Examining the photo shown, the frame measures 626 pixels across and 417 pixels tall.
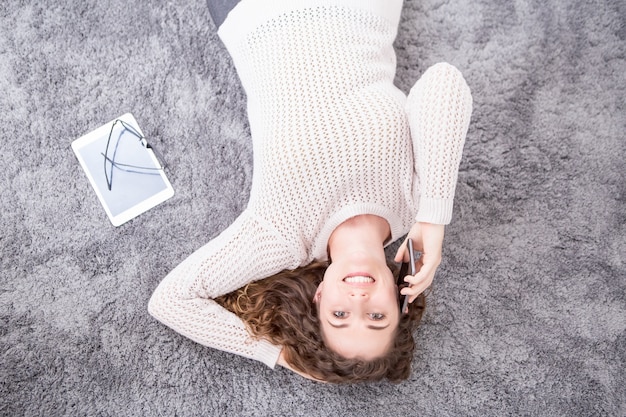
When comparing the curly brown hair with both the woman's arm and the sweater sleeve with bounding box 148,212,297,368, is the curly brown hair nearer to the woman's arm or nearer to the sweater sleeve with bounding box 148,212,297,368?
the sweater sleeve with bounding box 148,212,297,368

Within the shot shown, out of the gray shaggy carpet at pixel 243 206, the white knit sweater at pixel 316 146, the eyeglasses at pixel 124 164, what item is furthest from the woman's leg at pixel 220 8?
the eyeglasses at pixel 124 164

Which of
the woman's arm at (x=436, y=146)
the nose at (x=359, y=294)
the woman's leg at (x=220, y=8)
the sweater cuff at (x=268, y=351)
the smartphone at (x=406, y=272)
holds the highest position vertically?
the woman's leg at (x=220, y=8)

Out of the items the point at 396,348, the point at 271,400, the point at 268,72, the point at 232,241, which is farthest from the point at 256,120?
the point at 271,400

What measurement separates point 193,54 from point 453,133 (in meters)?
0.78

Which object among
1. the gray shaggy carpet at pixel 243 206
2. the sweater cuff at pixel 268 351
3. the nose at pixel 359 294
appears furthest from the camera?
the gray shaggy carpet at pixel 243 206

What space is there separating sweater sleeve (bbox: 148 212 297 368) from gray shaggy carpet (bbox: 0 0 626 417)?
0.15 metres

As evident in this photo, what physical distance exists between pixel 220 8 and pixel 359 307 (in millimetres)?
791

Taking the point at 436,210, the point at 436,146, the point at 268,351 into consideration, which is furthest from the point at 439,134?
the point at 268,351

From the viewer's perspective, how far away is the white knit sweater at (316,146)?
106cm

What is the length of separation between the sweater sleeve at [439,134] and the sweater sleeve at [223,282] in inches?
13.5

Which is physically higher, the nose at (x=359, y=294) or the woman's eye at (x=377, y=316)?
the nose at (x=359, y=294)

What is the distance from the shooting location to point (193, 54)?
141 cm

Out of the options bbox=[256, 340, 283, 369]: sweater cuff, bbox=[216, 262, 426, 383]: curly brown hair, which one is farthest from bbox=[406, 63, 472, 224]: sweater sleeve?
bbox=[256, 340, 283, 369]: sweater cuff

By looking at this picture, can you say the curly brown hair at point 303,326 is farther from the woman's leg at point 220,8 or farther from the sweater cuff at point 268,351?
the woman's leg at point 220,8
